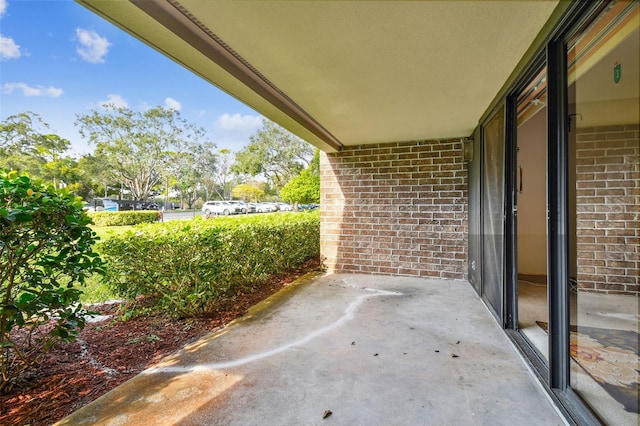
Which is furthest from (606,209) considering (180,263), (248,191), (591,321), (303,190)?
(248,191)

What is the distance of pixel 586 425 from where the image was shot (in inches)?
60.1

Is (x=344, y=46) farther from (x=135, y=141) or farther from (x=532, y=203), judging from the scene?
(x=135, y=141)

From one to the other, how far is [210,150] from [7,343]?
1132 inches

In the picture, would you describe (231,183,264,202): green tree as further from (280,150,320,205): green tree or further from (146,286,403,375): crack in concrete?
(146,286,403,375): crack in concrete

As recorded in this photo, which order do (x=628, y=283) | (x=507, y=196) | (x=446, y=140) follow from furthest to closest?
(x=446, y=140), (x=628, y=283), (x=507, y=196)

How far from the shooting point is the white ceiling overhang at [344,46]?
1.77 metres

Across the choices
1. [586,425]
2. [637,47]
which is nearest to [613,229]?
[637,47]

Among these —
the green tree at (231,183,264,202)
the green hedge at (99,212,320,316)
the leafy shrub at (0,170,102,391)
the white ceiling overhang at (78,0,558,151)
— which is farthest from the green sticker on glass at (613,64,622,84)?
the green tree at (231,183,264,202)

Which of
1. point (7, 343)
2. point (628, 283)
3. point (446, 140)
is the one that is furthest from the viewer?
point (446, 140)

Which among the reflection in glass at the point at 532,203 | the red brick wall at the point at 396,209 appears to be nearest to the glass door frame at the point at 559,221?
the reflection in glass at the point at 532,203

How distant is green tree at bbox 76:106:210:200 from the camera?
21031mm

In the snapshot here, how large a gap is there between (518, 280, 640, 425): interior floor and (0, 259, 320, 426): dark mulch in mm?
2946

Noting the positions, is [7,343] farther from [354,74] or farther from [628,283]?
[628,283]

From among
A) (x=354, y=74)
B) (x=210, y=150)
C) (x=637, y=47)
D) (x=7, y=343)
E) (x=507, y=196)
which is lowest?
(x=7, y=343)
